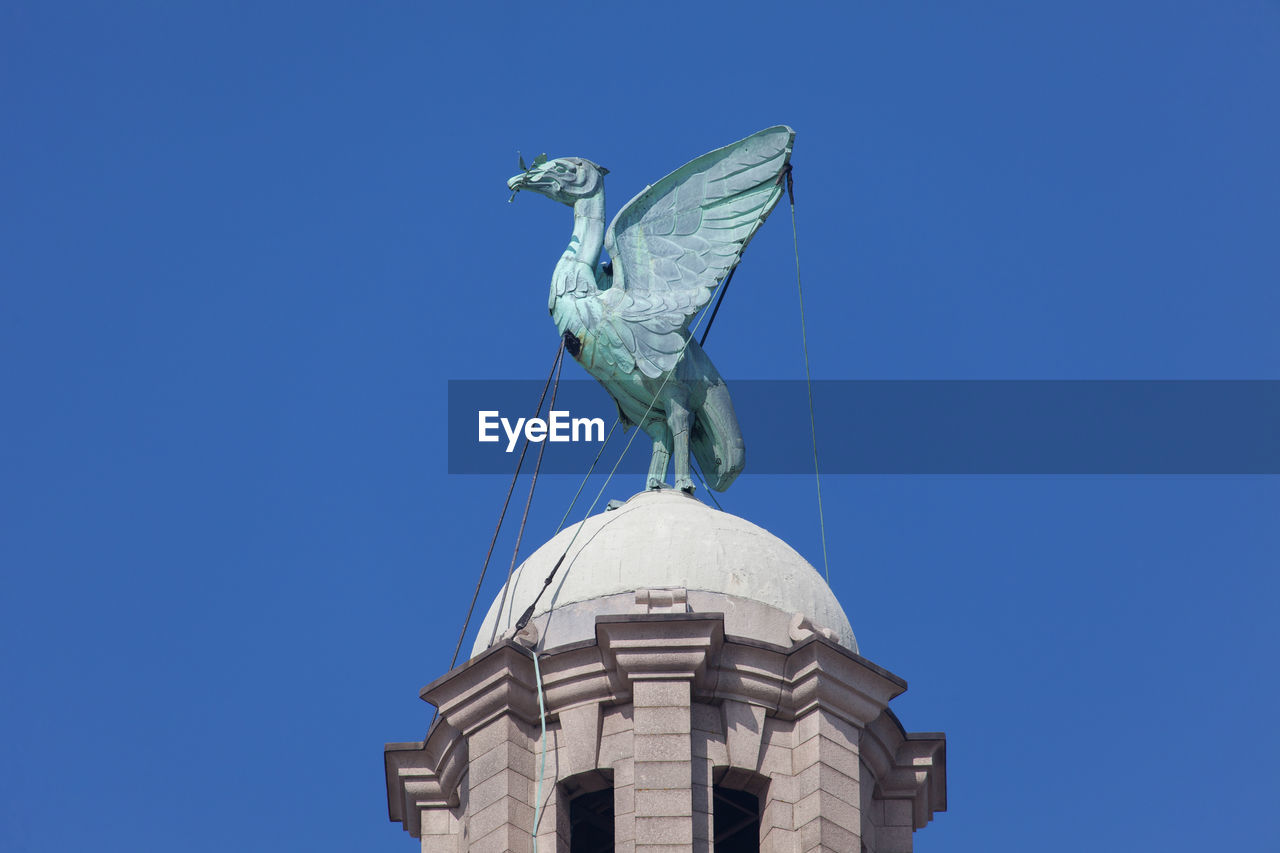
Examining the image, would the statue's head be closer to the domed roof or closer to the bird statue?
the bird statue

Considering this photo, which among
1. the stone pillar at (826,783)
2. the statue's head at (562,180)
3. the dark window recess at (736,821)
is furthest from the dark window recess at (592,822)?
the statue's head at (562,180)

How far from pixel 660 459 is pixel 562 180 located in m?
4.73

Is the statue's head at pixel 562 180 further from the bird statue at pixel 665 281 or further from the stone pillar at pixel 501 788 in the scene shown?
the stone pillar at pixel 501 788

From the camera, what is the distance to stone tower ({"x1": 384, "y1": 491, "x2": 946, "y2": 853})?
40.9m

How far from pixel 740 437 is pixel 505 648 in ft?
19.7

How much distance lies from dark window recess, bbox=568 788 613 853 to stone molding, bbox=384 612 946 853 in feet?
5.16

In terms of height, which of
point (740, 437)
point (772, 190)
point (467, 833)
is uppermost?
point (772, 190)

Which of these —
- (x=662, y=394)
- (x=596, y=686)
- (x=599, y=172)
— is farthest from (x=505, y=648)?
(x=599, y=172)

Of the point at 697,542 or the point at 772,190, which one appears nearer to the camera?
the point at 697,542

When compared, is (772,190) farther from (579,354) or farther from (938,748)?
(938,748)

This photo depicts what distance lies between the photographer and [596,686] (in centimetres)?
4184

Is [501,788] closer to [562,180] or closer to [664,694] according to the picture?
[664,694]

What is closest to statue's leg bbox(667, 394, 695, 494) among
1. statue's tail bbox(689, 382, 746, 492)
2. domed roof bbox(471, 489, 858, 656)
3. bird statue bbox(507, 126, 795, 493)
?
bird statue bbox(507, 126, 795, 493)

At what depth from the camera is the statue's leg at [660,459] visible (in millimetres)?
45719
